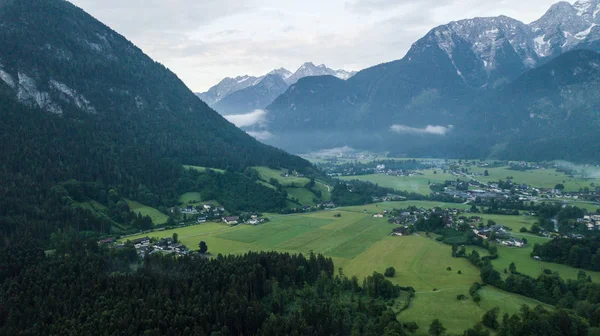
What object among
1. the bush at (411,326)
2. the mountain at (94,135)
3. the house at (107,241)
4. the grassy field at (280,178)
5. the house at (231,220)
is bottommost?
the bush at (411,326)

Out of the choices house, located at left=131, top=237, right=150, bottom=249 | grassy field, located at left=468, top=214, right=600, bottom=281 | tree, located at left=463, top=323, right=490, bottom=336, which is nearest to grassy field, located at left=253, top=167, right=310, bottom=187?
house, located at left=131, top=237, right=150, bottom=249

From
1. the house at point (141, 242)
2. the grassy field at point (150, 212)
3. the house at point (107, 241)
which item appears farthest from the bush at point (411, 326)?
the grassy field at point (150, 212)

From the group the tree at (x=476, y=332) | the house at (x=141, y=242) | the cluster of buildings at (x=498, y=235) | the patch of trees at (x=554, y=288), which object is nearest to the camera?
the tree at (x=476, y=332)

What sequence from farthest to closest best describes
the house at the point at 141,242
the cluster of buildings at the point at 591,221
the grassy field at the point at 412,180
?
the grassy field at the point at 412,180, the cluster of buildings at the point at 591,221, the house at the point at 141,242

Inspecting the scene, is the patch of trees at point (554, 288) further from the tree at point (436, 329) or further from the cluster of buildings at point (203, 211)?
the cluster of buildings at point (203, 211)

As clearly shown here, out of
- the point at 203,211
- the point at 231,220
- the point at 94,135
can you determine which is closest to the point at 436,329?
the point at 231,220

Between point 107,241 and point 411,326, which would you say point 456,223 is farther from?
point 107,241
